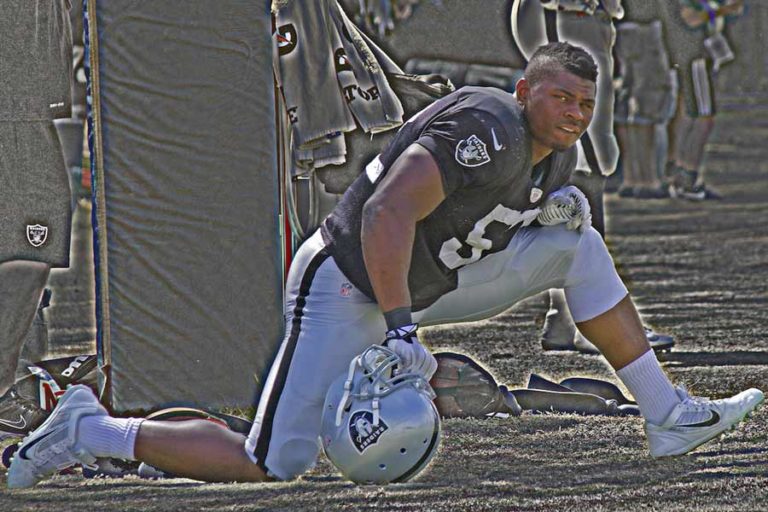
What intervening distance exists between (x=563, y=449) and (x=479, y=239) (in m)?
0.95

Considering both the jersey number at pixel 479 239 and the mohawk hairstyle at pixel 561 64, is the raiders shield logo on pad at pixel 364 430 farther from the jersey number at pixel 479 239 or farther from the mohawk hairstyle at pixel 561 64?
the mohawk hairstyle at pixel 561 64

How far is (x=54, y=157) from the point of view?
612 cm

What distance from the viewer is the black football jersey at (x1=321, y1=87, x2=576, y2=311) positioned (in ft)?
15.0

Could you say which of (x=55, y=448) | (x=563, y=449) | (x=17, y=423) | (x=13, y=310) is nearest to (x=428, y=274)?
(x=563, y=449)

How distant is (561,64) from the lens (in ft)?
15.6

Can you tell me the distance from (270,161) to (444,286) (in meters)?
1.22

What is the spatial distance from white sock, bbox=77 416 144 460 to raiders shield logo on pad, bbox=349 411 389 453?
0.77 meters

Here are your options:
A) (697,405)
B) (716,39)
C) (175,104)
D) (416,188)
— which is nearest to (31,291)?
(175,104)

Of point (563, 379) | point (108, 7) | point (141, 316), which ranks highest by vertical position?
point (108, 7)

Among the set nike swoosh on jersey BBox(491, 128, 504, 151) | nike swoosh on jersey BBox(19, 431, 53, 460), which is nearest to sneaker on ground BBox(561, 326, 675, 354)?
nike swoosh on jersey BBox(491, 128, 504, 151)

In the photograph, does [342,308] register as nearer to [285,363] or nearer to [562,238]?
[285,363]

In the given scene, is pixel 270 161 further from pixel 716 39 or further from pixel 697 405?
pixel 716 39

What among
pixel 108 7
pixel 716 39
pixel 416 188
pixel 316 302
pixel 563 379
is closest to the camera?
pixel 416 188

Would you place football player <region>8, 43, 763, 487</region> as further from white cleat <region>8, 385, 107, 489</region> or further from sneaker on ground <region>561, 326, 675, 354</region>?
sneaker on ground <region>561, 326, 675, 354</region>
